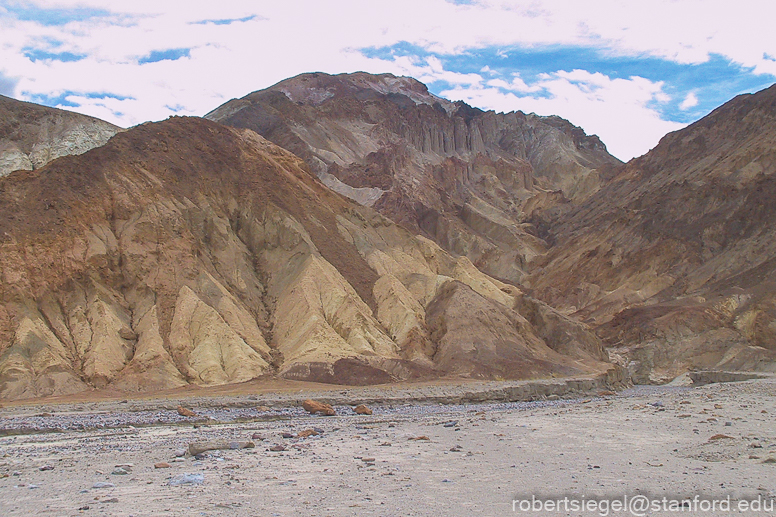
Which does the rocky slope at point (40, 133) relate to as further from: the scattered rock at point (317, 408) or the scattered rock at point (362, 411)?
the scattered rock at point (362, 411)

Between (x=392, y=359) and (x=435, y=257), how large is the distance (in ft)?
103

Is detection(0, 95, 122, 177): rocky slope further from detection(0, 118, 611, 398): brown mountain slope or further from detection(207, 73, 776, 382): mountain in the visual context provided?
detection(207, 73, 776, 382): mountain

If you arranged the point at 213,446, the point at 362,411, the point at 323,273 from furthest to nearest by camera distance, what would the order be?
the point at 323,273, the point at 362,411, the point at 213,446

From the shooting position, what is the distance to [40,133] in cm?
9719

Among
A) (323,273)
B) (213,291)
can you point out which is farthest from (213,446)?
(323,273)

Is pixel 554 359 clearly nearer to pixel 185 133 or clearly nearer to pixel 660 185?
pixel 185 133

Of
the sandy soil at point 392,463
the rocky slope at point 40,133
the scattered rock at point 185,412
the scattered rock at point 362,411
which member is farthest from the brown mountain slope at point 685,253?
the rocky slope at point 40,133

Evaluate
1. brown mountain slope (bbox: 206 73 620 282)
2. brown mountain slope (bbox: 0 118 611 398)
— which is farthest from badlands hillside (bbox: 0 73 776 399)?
brown mountain slope (bbox: 206 73 620 282)

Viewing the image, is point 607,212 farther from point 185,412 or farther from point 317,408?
point 185,412

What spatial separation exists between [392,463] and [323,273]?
4368 cm

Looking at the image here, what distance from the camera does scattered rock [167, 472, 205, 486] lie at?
1495 cm

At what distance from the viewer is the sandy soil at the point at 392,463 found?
13.3 meters

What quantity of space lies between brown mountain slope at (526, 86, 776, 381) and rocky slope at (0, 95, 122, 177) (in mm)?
65264

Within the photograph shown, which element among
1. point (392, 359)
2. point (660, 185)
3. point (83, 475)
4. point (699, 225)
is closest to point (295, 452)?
point (83, 475)
